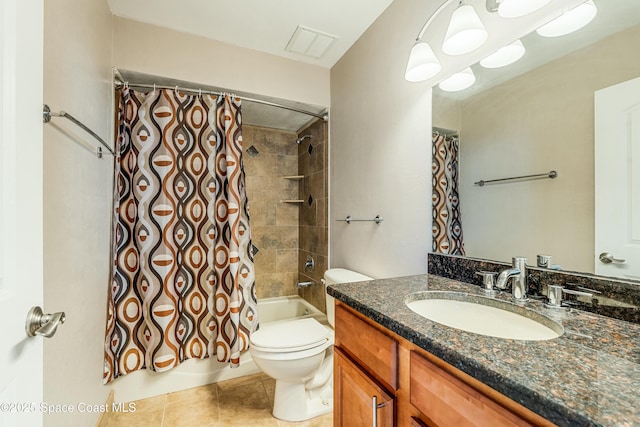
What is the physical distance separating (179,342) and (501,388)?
189 centimetres

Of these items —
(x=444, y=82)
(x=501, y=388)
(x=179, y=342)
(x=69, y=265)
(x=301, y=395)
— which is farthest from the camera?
(x=179, y=342)

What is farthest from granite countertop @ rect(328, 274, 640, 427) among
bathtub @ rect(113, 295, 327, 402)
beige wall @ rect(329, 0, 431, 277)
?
bathtub @ rect(113, 295, 327, 402)

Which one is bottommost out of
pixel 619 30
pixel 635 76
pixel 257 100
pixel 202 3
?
pixel 635 76

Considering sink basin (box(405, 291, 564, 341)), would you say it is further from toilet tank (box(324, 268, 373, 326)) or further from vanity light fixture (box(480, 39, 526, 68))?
vanity light fixture (box(480, 39, 526, 68))

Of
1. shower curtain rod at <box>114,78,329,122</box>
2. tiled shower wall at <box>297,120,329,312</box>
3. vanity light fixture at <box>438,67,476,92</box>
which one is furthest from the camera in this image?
tiled shower wall at <box>297,120,329,312</box>

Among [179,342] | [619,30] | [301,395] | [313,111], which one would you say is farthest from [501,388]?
[313,111]

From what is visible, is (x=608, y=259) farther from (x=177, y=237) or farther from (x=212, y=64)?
(x=212, y=64)

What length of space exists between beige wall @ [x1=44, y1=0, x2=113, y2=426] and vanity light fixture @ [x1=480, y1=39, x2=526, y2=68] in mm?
1587

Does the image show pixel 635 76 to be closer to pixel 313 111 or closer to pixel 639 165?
pixel 639 165

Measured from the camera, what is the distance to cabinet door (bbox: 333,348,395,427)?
75 centimetres

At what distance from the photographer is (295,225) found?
116 inches

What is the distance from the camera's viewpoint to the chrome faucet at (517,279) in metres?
0.88

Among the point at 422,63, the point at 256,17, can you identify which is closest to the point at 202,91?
the point at 256,17
